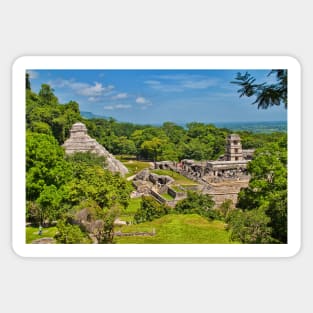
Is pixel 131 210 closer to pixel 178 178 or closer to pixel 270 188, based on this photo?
pixel 178 178

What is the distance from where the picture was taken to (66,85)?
5.52 metres

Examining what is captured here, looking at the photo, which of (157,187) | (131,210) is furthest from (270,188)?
(131,210)

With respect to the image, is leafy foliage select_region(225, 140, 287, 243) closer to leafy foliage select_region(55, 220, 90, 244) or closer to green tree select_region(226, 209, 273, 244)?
green tree select_region(226, 209, 273, 244)

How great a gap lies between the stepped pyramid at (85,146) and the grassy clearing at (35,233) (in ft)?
3.40

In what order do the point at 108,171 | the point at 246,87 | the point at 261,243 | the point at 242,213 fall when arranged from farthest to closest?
the point at 108,171 < the point at 242,213 < the point at 261,243 < the point at 246,87

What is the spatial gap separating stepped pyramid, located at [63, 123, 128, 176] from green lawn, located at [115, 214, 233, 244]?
0.86 meters

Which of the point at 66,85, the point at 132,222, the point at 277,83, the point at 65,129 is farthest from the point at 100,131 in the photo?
the point at 277,83

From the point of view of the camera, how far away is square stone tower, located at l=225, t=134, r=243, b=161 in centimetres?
605

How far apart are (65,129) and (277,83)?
8.94ft

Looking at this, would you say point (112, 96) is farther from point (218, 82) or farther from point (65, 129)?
point (218, 82)

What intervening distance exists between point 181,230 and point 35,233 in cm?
167

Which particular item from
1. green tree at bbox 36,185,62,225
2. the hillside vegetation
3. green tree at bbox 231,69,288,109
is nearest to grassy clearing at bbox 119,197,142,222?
the hillside vegetation

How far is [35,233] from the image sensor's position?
5.48 m

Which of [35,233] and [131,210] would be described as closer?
[35,233]
